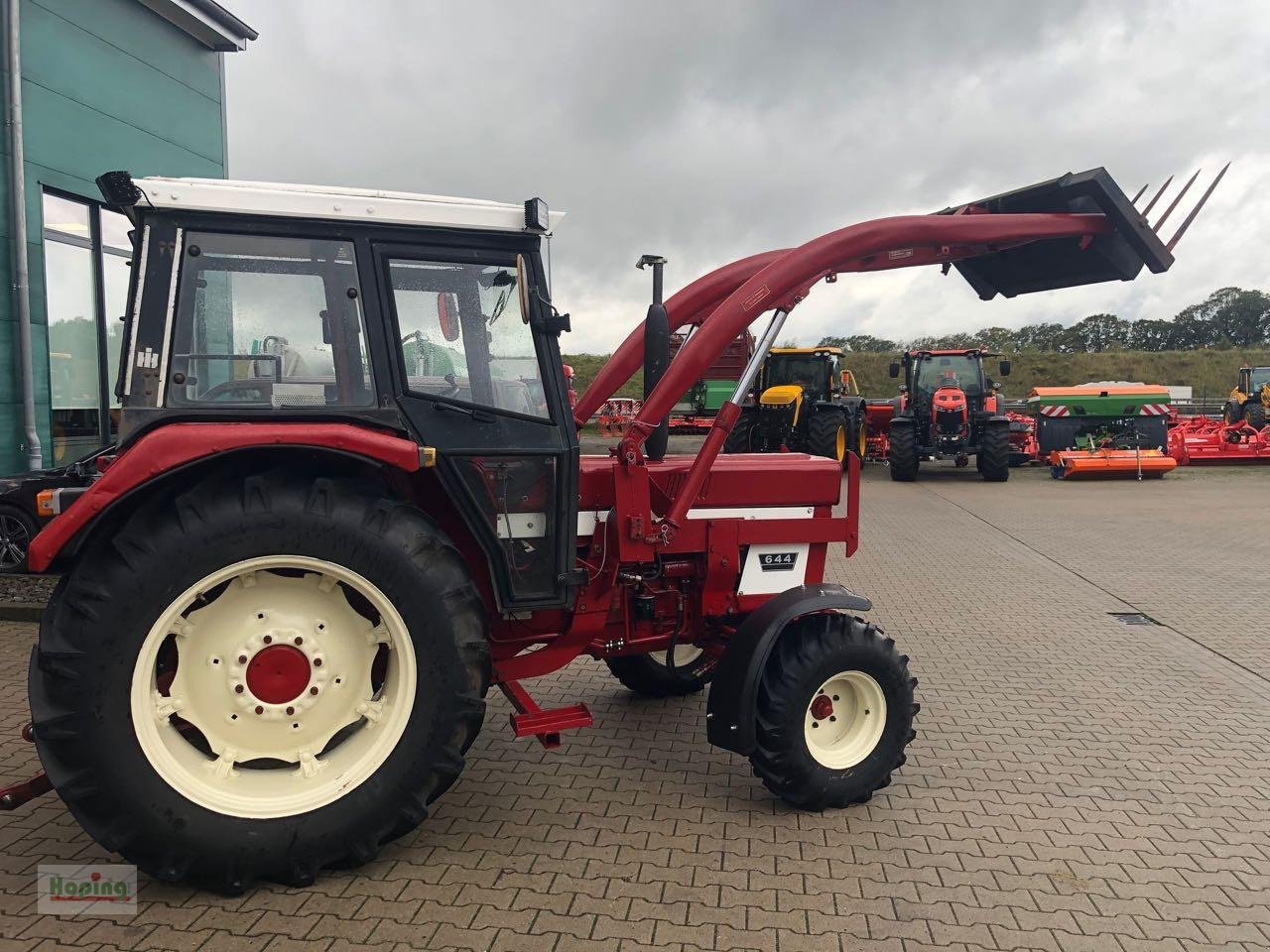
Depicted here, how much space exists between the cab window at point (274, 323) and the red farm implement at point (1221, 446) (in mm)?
19794

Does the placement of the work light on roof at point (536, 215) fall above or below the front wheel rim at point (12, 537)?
above

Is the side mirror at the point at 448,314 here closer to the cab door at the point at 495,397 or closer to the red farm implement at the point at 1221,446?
the cab door at the point at 495,397

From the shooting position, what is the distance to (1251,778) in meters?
3.96

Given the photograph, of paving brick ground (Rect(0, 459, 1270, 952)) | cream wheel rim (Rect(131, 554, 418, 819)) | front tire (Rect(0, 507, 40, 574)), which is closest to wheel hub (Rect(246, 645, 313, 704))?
cream wheel rim (Rect(131, 554, 418, 819))

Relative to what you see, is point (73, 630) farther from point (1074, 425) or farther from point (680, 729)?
point (1074, 425)

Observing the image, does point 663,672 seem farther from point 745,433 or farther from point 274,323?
point 745,433

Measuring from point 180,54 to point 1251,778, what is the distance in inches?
444

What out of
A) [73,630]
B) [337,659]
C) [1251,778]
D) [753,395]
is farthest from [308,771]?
[753,395]

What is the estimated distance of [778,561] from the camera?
4168 mm

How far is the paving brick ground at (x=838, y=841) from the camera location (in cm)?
272

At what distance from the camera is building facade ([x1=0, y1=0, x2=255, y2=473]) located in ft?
26.0

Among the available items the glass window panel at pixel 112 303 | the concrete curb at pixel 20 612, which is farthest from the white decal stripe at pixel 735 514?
the glass window panel at pixel 112 303

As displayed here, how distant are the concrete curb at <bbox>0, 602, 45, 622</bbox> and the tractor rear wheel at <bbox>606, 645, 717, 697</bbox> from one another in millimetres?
4254

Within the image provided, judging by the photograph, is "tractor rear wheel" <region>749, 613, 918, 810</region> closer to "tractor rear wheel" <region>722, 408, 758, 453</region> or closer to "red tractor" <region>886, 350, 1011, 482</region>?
"red tractor" <region>886, 350, 1011, 482</region>
